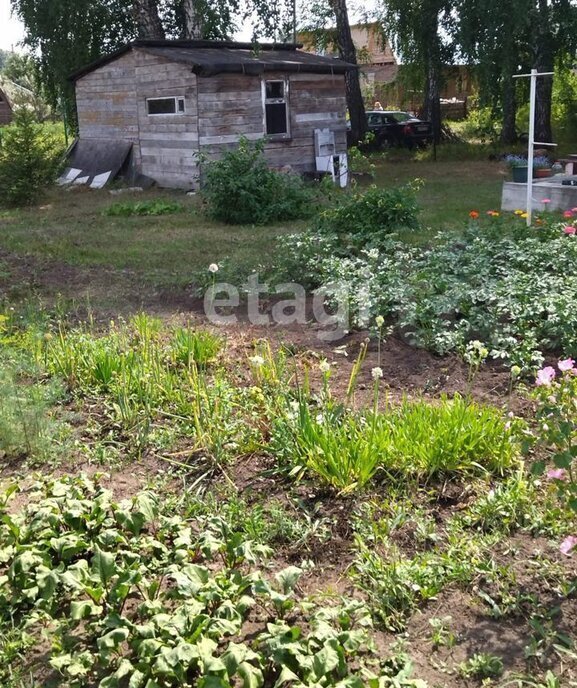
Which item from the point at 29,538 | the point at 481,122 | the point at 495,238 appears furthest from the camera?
the point at 481,122

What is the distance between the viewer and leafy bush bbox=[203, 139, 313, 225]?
1105 cm

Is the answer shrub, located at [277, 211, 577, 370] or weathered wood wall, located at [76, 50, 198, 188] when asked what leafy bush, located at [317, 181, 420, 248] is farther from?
weathered wood wall, located at [76, 50, 198, 188]

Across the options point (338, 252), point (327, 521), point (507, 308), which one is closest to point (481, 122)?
point (338, 252)

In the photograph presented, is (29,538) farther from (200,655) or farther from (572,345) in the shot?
(572,345)

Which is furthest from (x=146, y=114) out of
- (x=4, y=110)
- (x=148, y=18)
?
(x=4, y=110)

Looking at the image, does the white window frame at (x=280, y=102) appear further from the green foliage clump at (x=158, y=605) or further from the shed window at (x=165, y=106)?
the green foliage clump at (x=158, y=605)

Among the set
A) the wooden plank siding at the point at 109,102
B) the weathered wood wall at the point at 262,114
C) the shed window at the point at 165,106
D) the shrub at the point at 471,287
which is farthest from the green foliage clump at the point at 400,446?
the wooden plank siding at the point at 109,102

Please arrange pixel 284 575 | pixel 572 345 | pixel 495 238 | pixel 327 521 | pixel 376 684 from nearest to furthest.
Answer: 1. pixel 376 684
2. pixel 284 575
3. pixel 327 521
4. pixel 572 345
5. pixel 495 238

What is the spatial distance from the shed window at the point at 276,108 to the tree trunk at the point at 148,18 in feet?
17.4

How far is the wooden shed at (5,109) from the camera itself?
4322 cm

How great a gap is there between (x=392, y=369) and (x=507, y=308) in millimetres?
861

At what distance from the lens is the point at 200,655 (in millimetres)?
2285

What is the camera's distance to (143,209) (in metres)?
12.6

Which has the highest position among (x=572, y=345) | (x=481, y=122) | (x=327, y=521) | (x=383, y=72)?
(x=383, y=72)
